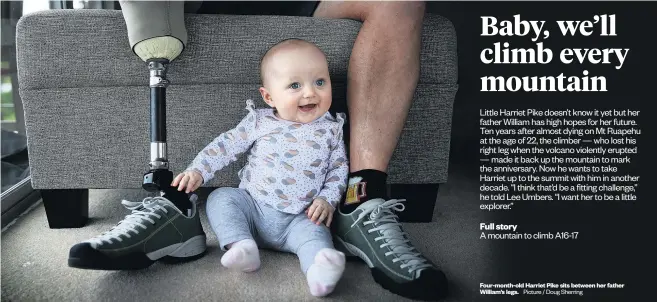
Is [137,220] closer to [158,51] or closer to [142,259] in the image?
[142,259]

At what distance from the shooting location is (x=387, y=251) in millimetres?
779

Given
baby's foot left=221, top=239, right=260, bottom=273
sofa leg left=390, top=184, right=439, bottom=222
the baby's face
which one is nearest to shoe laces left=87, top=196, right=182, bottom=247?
baby's foot left=221, top=239, right=260, bottom=273

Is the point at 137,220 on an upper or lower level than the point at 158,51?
lower

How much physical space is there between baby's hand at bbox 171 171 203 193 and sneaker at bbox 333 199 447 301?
0.23 meters

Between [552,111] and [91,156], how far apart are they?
2.67ft

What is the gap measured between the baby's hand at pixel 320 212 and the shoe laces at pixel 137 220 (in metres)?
0.21

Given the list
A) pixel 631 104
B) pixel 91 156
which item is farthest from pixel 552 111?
pixel 91 156

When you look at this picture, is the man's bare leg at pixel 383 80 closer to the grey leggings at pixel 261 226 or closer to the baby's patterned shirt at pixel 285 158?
the baby's patterned shirt at pixel 285 158

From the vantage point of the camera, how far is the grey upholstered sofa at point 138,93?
3.09 ft

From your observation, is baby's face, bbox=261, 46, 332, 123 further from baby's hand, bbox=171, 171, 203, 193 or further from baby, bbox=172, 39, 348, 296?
baby's hand, bbox=171, 171, 203, 193

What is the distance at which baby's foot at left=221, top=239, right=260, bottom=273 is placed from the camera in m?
0.75

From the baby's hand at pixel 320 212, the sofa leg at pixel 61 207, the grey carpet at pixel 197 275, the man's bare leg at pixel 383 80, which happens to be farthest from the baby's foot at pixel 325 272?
the sofa leg at pixel 61 207

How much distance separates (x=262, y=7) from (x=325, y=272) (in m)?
0.65

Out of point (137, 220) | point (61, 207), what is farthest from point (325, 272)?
point (61, 207)
